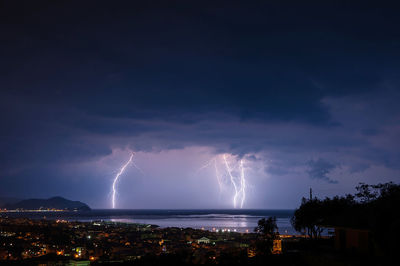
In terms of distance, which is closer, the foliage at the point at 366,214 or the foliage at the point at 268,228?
the foliage at the point at 366,214

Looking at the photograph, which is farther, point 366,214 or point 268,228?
point 268,228

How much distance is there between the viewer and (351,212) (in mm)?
21781

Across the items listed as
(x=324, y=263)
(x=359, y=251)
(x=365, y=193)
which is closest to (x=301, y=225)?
(x=365, y=193)

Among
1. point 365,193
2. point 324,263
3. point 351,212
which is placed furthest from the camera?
point 365,193

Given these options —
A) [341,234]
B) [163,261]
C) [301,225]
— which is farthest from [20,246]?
[341,234]

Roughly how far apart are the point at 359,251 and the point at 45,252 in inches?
1102

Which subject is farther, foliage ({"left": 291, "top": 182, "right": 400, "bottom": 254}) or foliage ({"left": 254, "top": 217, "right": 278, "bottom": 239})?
foliage ({"left": 254, "top": 217, "right": 278, "bottom": 239})

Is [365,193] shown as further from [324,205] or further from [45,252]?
[45,252]

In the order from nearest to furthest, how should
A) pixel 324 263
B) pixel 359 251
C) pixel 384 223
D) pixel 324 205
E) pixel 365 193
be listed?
pixel 384 223 < pixel 324 263 < pixel 359 251 < pixel 324 205 < pixel 365 193

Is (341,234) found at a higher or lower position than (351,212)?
lower

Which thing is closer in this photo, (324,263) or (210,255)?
(324,263)

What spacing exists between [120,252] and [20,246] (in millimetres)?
10438

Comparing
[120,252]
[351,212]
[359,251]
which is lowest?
[120,252]

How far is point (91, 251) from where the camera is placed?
34.8 metres
